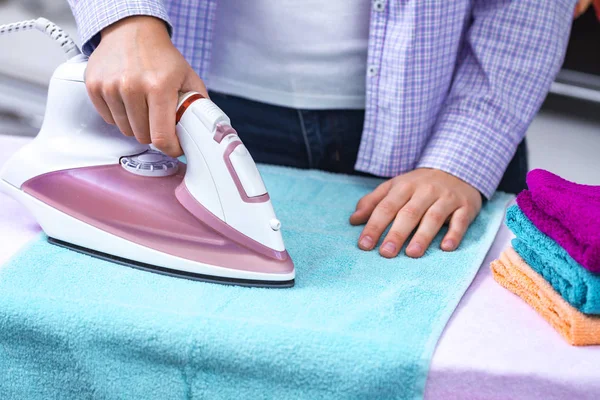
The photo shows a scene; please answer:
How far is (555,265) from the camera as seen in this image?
90 centimetres

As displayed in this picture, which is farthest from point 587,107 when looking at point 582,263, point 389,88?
point 582,263

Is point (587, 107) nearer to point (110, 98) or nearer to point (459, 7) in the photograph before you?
point (459, 7)

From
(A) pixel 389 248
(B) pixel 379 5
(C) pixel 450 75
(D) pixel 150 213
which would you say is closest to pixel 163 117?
(D) pixel 150 213

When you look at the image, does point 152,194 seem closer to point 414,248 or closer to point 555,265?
point 414,248

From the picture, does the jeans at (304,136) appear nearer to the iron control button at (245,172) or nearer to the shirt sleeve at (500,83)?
the shirt sleeve at (500,83)

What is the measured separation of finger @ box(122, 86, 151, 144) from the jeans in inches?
18.7

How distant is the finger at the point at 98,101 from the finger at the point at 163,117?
8cm

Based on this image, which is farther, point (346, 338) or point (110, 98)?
point (110, 98)

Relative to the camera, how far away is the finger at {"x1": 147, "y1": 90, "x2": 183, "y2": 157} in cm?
95

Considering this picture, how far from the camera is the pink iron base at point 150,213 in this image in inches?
38.3

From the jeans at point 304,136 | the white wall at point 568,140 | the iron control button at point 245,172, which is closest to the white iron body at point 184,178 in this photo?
the iron control button at point 245,172

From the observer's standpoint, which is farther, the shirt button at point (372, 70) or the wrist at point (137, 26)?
the shirt button at point (372, 70)

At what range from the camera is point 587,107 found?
77.6 inches

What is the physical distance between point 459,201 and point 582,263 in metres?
0.39
